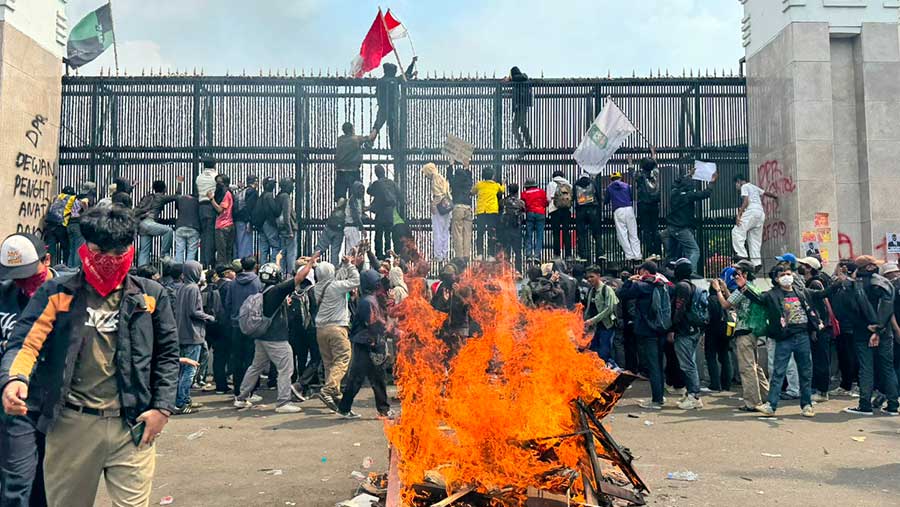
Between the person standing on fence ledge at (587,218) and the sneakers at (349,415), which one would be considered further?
the person standing on fence ledge at (587,218)

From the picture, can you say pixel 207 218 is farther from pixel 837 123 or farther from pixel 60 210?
pixel 837 123

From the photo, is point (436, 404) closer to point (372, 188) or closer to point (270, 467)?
point (270, 467)

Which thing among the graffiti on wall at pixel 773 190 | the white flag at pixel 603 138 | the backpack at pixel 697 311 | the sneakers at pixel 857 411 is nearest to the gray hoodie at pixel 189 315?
the backpack at pixel 697 311

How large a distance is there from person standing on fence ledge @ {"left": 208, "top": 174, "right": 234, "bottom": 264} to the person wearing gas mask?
10107mm

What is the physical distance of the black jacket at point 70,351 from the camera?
11.5 feet

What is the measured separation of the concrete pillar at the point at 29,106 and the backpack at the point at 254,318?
685 cm

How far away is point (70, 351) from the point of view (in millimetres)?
3527

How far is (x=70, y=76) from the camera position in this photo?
14812 millimetres

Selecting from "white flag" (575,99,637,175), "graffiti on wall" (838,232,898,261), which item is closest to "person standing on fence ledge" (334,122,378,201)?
"white flag" (575,99,637,175)

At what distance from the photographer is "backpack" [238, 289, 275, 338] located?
9.33 meters

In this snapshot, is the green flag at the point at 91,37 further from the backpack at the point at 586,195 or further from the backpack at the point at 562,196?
the backpack at the point at 586,195

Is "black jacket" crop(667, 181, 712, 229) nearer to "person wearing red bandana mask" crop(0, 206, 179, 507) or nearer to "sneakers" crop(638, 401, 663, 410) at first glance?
"sneakers" crop(638, 401, 663, 410)

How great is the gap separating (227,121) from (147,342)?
12.3m

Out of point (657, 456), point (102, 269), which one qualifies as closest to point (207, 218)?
point (657, 456)
